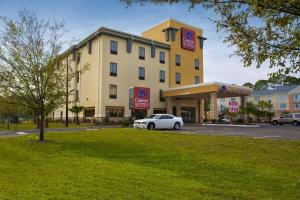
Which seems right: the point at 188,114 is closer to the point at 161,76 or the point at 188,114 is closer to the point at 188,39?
the point at 161,76

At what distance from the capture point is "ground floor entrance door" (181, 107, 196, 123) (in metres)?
52.5

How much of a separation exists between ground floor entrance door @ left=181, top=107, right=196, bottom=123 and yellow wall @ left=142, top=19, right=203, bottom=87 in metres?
4.58

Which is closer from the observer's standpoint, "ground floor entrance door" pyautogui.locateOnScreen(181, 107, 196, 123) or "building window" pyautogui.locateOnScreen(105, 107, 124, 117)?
"building window" pyautogui.locateOnScreen(105, 107, 124, 117)

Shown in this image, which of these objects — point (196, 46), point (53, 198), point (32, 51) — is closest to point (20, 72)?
point (32, 51)

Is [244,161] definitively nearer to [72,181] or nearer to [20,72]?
[72,181]

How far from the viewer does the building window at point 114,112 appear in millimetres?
43200

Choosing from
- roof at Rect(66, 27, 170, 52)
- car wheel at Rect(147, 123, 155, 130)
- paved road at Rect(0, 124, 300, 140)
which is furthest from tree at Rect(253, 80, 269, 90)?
car wheel at Rect(147, 123, 155, 130)

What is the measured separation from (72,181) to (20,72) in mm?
11169

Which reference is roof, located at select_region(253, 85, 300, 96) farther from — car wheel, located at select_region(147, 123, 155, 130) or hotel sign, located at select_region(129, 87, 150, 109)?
car wheel, located at select_region(147, 123, 155, 130)

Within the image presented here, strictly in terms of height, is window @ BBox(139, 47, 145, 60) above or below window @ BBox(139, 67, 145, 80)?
above

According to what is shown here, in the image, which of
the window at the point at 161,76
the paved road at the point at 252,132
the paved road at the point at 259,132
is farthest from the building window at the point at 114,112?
the paved road at the point at 259,132

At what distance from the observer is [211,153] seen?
450 inches

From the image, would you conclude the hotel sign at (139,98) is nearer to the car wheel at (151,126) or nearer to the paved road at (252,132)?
the car wheel at (151,126)

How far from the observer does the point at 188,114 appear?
174ft
